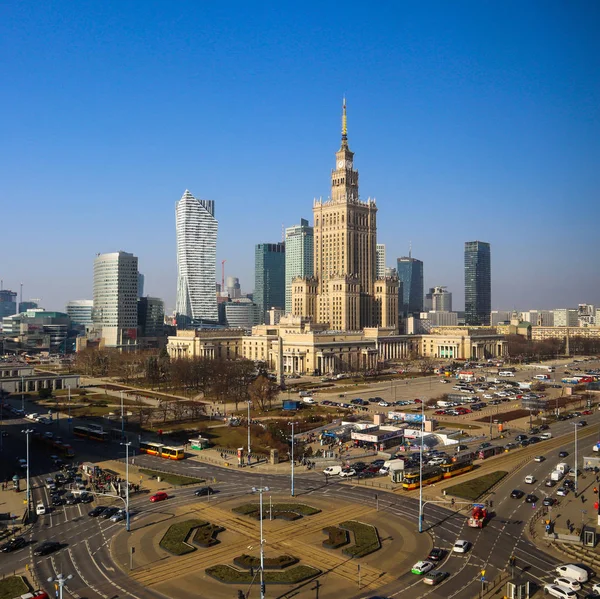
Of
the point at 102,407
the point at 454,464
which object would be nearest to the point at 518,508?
the point at 454,464

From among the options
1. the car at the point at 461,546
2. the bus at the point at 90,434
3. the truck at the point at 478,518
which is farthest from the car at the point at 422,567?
the bus at the point at 90,434

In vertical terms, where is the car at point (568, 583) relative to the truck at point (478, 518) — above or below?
below

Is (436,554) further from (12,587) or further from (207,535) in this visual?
(12,587)

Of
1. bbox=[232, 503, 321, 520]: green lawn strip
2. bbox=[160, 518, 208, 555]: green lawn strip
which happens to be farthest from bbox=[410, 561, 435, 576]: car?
bbox=[160, 518, 208, 555]: green lawn strip

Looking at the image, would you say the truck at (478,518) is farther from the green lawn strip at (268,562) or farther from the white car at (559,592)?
the green lawn strip at (268,562)

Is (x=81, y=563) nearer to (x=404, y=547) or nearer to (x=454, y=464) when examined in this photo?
(x=404, y=547)

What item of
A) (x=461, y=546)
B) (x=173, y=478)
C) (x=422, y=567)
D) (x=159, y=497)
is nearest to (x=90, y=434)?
(x=173, y=478)

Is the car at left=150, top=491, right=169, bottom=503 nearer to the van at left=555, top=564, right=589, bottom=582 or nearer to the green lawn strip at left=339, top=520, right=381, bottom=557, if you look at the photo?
the green lawn strip at left=339, top=520, right=381, bottom=557
